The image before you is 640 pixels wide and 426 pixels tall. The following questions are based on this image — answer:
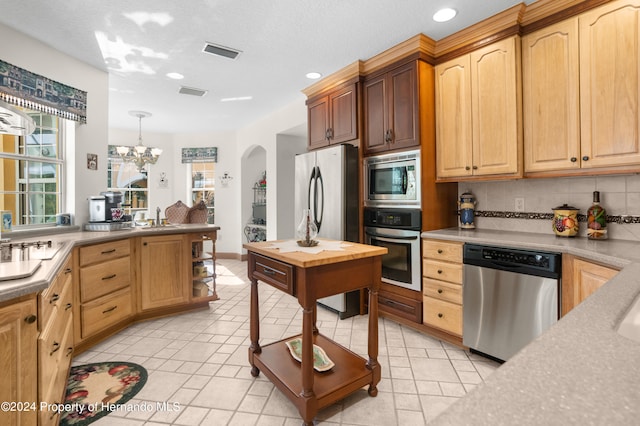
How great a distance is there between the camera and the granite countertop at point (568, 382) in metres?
0.35

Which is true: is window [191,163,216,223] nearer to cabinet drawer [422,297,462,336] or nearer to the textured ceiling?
the textured ceiling

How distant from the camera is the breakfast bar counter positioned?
5.46 feet

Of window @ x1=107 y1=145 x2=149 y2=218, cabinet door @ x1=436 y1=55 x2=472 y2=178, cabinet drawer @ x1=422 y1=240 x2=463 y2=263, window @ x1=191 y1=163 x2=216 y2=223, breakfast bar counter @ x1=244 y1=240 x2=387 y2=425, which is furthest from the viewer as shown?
window @ x1=191 y1=163 x2=216 y2=223

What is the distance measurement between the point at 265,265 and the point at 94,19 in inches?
91.9

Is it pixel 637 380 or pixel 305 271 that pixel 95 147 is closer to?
pixel 305 271

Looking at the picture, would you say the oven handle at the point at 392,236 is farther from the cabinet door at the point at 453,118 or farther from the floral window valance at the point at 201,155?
the floral window valance at the point at 201,155

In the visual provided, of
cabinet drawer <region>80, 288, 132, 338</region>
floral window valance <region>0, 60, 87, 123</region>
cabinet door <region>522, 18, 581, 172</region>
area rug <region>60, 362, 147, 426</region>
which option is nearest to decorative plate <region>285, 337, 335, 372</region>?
area rug <region>60, 362, 147, 426</region>

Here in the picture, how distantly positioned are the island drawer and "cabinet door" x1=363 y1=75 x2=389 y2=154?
1.70m

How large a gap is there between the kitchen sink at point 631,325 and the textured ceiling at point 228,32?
2243mm

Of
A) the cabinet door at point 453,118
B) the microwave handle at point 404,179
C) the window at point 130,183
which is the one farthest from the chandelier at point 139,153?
the cabinet door at point 453,118

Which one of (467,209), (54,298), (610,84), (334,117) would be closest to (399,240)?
(467,209)

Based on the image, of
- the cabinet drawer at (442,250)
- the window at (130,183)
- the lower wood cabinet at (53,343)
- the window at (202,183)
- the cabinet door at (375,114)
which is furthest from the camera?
the window at (202,183)

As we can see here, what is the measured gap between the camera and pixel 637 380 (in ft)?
1.40

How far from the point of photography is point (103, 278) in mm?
2695
